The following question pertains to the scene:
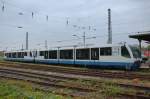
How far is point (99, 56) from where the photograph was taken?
2448 cm

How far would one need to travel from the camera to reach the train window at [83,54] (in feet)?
84.9

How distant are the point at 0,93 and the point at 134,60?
Result: 15.7 meters

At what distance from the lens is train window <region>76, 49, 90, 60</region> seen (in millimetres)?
25883

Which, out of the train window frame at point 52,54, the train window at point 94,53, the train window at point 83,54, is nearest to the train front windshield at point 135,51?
the train window at point 94,53

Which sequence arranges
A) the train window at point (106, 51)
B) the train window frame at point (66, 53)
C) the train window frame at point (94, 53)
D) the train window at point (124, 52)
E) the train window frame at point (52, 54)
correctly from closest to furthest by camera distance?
the train window at point (124, 52), the train window at point (106, 51), the train window frame at point (94, 53), the train window frame at point (66, 53), the train window frame at point (52, 54)

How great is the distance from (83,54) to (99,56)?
272cm

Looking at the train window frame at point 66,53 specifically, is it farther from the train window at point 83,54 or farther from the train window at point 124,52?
the train window at point 124,52

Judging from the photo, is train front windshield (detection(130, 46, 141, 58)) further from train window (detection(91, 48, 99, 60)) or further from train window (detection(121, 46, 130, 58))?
train window (detection(91, 48, 99, 60))

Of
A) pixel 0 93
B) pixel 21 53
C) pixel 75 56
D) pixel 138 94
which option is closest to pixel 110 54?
pixel 75 56

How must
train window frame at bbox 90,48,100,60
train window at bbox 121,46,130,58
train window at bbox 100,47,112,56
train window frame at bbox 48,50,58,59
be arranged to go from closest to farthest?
train window at bbox 121,46,130,58
train window at bbox 100,47,112,56
train window frame at bbox 90,48,100,60
train window frame at bbox 48,50,58,59

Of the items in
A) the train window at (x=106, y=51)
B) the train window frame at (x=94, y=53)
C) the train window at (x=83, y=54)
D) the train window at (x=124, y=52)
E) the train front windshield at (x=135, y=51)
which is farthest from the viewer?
the train window at (x=83, y=54)

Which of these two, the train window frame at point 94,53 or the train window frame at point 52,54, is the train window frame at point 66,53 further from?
the train window frame at point 94,53

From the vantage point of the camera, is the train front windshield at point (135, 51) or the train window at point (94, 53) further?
the train window at point (94, 53)

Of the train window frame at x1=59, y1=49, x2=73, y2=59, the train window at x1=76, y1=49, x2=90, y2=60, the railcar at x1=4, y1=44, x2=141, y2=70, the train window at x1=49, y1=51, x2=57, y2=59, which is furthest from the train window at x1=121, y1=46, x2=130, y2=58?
the train window at x1=49, y1=51, x2=57, y2=59
